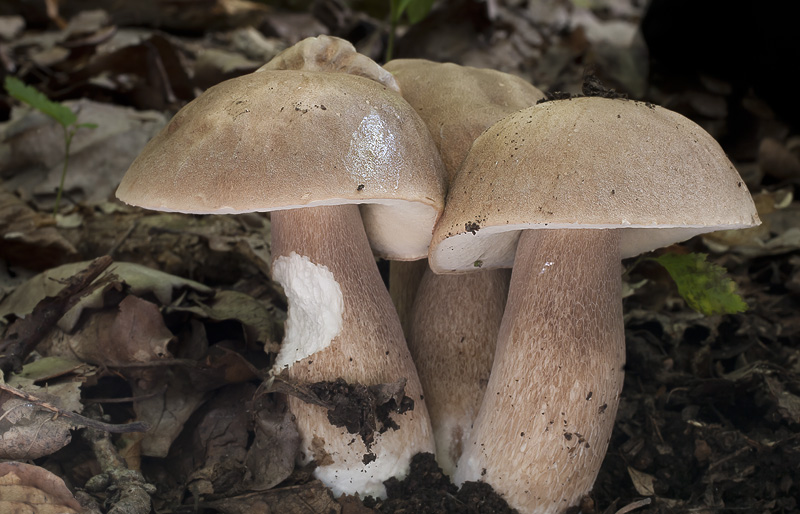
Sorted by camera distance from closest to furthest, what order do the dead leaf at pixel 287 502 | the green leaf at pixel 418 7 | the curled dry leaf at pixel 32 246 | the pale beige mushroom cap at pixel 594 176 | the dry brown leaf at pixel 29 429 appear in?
1. the pale beige mushroom cap at pixel 594 176
2. the dry brown leaf at pixel 29 429
3. the dead leaf at pixel 287 502
4. the curled dry leaf at pixel 32 246
5. the green leaf at pixel 418 7

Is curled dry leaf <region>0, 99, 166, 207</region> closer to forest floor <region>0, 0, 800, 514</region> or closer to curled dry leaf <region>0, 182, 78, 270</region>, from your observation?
forest floor <region>0, 0, 800, 514</region>

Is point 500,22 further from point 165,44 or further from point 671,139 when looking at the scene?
point 671,139

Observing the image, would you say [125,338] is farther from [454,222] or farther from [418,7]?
[418,7]

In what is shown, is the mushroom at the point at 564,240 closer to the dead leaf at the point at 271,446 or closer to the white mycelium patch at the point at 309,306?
the white mycelium patch at the point at 309,306

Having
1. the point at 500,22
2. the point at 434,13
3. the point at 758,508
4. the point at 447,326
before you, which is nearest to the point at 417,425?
the point at 447,326

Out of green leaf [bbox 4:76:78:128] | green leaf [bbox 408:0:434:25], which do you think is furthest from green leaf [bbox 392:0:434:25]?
green leaf [bbox 4:76:78:128]

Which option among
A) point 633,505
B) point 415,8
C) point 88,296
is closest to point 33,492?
point 88,296

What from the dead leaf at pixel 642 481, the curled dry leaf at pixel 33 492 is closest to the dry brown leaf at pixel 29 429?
the curled dry leaf at pixel 33 492
